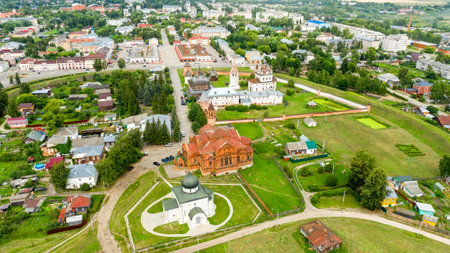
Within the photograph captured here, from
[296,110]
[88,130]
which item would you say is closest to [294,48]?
[296,110]

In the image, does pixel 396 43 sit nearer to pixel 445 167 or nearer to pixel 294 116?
pixel 294 116

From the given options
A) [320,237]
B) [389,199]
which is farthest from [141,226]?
[389,199]

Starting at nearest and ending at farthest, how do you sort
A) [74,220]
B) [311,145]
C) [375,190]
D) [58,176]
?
1. [74,220]
2. [375,190]
3. [58,176]
4. [311,145]

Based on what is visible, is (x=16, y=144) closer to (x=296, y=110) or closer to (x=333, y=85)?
(x=296, y=110)

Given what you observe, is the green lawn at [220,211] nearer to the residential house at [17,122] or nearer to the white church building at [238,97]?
the white church building at [238,97]

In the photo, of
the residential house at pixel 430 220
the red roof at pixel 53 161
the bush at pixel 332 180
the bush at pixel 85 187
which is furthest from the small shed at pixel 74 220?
the residential house at pixel 430 220
